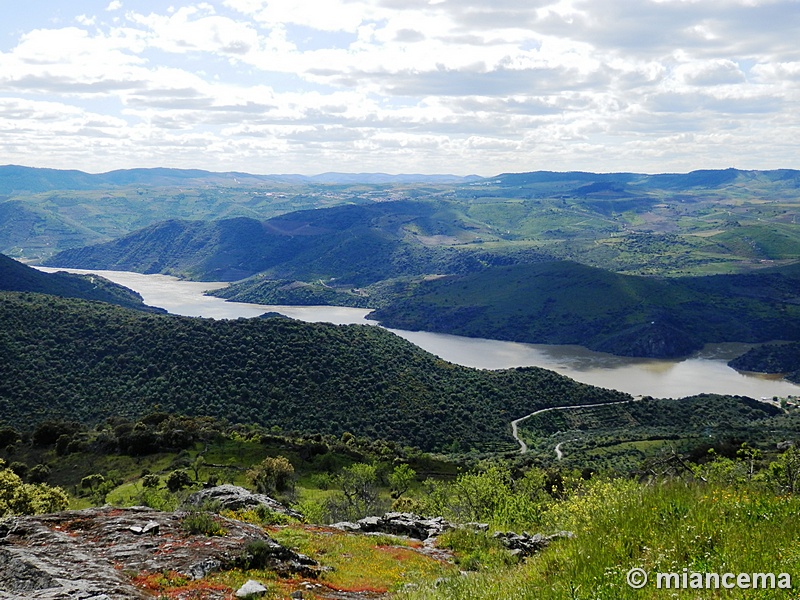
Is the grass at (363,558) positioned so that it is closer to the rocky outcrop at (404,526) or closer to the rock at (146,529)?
the rocky outcrop at (404,526)

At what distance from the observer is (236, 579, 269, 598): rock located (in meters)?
14.4

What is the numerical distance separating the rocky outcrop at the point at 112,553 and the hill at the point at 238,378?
85.3 meters

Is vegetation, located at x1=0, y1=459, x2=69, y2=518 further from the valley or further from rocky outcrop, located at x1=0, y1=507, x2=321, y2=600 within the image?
rocky outcrop, located at x1=0, y1=507, x2=321, y2=600

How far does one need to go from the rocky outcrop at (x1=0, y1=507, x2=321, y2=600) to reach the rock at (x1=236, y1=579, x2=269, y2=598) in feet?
6.40

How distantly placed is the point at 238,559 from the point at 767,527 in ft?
Result: 42.6

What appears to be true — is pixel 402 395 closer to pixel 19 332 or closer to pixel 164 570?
pixel 19 332

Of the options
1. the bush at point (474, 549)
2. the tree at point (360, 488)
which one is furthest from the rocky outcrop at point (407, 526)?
the tree at point (360, 488)

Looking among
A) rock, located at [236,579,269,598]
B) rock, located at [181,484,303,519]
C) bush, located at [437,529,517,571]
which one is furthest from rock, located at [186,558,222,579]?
rock, located at [181,484,303,519]

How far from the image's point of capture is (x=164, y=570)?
16094 millimetres

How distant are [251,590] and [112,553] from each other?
16.3 feet

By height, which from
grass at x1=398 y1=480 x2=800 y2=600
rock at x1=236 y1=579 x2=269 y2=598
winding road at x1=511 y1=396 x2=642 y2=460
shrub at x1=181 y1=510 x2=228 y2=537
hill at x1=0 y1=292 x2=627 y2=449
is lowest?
winding road at x1=511 y1=396 x2=642 y2=460

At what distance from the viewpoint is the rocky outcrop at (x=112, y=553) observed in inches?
556

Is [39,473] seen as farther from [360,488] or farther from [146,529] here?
[146,529]

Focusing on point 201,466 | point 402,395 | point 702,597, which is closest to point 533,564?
point 702,597
